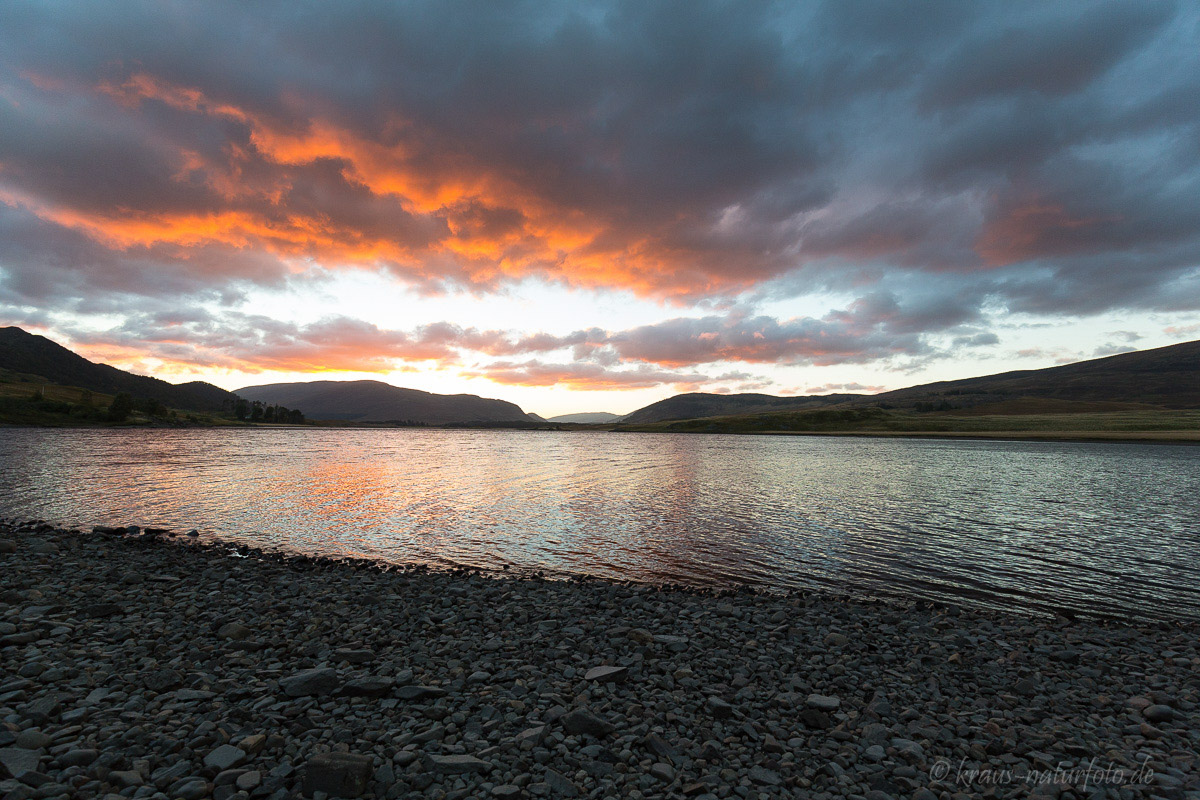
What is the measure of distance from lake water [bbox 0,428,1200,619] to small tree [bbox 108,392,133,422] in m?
168

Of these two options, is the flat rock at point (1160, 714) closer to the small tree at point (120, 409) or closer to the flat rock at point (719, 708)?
the flat rock at point (719, 708)

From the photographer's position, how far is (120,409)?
18825 cm

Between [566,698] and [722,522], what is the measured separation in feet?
78.7

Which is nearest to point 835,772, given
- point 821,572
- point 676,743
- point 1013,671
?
point 676,743

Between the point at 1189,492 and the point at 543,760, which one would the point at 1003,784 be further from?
the point at 1189,492

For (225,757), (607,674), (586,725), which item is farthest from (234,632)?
(586,725)

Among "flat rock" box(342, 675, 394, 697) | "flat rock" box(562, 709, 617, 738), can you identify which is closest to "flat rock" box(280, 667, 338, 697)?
"flat rock" box(342, 675, 394, 697)

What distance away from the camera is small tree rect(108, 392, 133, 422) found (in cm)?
18762

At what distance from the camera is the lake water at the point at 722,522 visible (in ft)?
69.4

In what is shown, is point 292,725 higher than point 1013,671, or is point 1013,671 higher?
point 292,725

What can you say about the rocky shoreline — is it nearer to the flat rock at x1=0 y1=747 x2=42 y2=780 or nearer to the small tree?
the flat rock at x1=0 y1=747 x2=42 y2=780

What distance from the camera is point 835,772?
25.4ft

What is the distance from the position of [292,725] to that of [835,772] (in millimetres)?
8938

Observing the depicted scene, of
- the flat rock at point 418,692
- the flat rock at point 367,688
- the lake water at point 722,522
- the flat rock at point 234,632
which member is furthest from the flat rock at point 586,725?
the lake water at point 722,522
